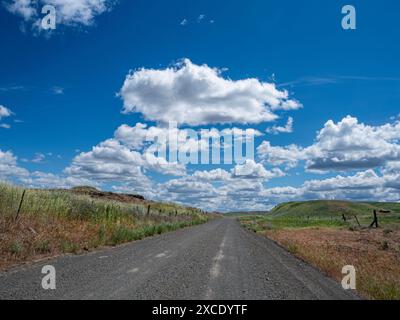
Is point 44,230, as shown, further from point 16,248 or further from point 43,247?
point 16,248

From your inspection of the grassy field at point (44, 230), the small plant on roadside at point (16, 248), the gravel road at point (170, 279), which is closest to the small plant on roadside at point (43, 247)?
the grassy field at point (44, 230)

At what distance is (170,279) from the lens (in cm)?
1109

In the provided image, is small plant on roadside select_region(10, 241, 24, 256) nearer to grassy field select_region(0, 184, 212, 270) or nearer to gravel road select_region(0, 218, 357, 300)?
grassy field select_region(0, 184, 212, 270)

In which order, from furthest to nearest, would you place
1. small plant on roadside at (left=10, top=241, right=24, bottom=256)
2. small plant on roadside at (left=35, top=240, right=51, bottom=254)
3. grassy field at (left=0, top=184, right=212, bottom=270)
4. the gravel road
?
small plant on roadside at (left=35, top=240, right=51, bottom=254) < grassy field at (left=0, top=184, right=212, bottom=270) < small plant on roadside at (left=10, top=241, right=24, bottom=256) < the gravel road

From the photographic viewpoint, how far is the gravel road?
911 centimetres

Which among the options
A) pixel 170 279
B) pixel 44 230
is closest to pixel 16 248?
pixel 44 230

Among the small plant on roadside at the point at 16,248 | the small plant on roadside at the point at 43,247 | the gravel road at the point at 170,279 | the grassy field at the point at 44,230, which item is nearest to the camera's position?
the gravel road at the point at 170,279

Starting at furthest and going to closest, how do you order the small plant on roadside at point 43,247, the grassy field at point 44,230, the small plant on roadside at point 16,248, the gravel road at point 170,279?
the small plant on roadside at point 43,247 < the grassy field at point 44,230 < the small plant on roadside at point 16,248 < the gravel road at point 170,279

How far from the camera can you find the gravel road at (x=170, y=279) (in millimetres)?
9109

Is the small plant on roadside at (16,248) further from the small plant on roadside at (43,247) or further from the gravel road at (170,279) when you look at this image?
the gravel road at (170,279)

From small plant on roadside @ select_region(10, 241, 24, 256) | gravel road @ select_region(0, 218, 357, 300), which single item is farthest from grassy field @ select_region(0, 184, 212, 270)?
gravel road @ select_region(0, 218, 357, 300)
